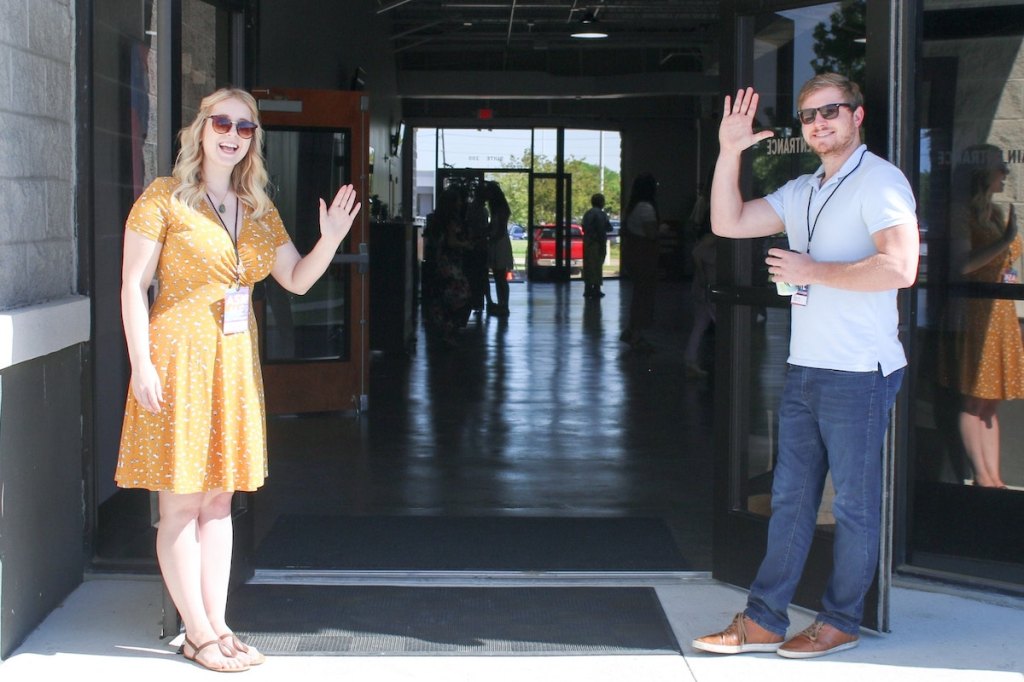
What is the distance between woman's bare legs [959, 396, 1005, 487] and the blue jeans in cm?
137

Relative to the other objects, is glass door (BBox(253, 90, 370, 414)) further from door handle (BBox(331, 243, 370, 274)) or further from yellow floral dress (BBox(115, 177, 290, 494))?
yellow floral dress (BBox(115, 177, 290, 494))

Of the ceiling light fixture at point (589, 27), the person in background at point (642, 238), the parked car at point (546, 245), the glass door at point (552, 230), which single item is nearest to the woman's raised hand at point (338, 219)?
the person in background at point (642, 238)

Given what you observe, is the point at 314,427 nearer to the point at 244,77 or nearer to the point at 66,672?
the point at 244,77

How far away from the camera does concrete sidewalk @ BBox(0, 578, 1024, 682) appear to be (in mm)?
3203

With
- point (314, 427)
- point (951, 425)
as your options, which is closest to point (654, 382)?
point (314, 427)

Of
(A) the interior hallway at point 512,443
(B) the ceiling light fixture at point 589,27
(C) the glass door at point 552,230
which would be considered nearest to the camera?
(A) the interior hallway at point 512,443

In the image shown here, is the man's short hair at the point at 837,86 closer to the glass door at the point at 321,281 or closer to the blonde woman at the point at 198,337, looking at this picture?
the blonde woman at the point at 198,337

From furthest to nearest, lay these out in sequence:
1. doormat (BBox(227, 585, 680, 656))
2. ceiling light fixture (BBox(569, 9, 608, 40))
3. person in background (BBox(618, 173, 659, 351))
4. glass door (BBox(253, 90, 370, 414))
Answer: ceiling light fixture (BBox(569, 9, 608, 40))
person in background (BBox(618, 173, 659, 351))
glass door (BBox(253, 90, 370, 414))
doormat (BBox(227, 585, 680, 656))

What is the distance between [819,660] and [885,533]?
0.39 m

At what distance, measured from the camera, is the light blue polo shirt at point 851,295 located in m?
3.11

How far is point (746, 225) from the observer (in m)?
3.39

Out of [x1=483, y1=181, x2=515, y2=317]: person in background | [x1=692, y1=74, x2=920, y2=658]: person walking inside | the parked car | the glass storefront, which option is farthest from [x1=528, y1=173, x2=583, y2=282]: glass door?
[x1=692, y1=74, x2=920, y2=658]: person walking inside

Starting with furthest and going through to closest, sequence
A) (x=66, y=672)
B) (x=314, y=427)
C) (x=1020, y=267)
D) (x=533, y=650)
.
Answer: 1. (x=314, y=427)
2. (x=1020, y=267)
3. (x=533, y=650)
4. (x=66, y=672)

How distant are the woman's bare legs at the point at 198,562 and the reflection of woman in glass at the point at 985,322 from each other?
275cm
